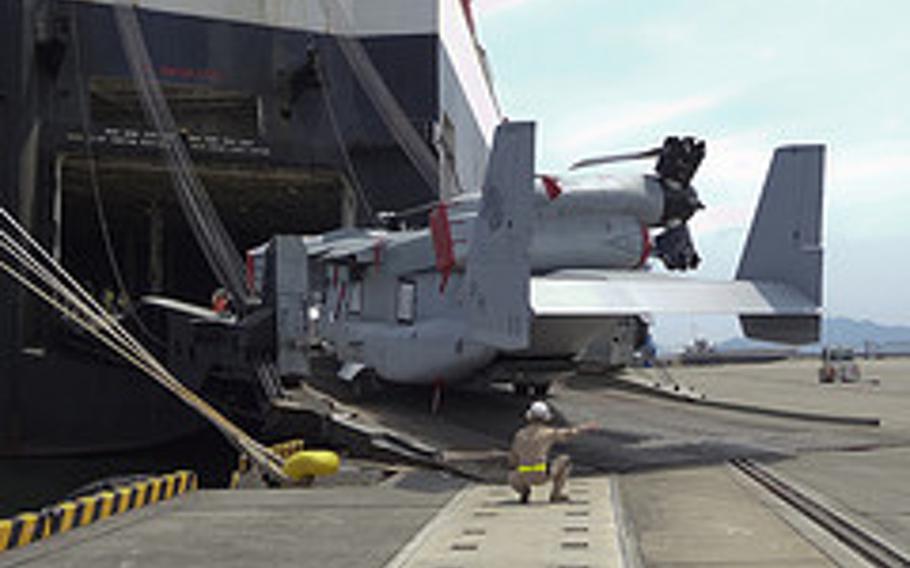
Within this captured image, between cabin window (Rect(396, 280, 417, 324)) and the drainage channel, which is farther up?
cabin window (Rect(396, 280, 417, 324))

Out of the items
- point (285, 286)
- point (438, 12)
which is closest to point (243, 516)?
point (285, 286)

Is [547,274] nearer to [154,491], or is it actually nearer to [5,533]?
[154,491]

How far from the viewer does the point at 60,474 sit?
24.8 metres

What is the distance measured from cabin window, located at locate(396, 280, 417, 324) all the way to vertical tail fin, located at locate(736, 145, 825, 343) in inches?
277

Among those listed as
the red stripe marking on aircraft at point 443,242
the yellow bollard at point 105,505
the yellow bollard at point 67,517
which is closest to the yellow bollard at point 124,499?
the yellow bollard at point 105,505

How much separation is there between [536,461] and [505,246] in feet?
A: 15.7

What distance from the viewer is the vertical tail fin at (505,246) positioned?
13188 mm

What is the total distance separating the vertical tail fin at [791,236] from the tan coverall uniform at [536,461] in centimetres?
693

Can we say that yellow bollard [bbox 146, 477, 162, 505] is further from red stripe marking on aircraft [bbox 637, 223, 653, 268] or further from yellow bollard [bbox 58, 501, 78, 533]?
red stripe marking on aircraft [bbox 637, 223, 653, 268]

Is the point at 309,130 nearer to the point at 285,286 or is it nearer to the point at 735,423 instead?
the point at 285,286

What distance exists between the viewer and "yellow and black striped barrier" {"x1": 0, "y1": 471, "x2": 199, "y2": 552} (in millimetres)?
8492

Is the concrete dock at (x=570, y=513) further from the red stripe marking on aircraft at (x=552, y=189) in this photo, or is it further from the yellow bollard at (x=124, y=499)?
the red stripe marking on aircraft at (x=552, y=189)

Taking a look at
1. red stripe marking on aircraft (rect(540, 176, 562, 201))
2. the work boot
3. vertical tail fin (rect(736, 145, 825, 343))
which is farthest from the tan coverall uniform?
vertical tail fin (rect(736, 145, 825, 343))

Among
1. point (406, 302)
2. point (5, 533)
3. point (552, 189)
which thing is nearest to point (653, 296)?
point (552, 189)
